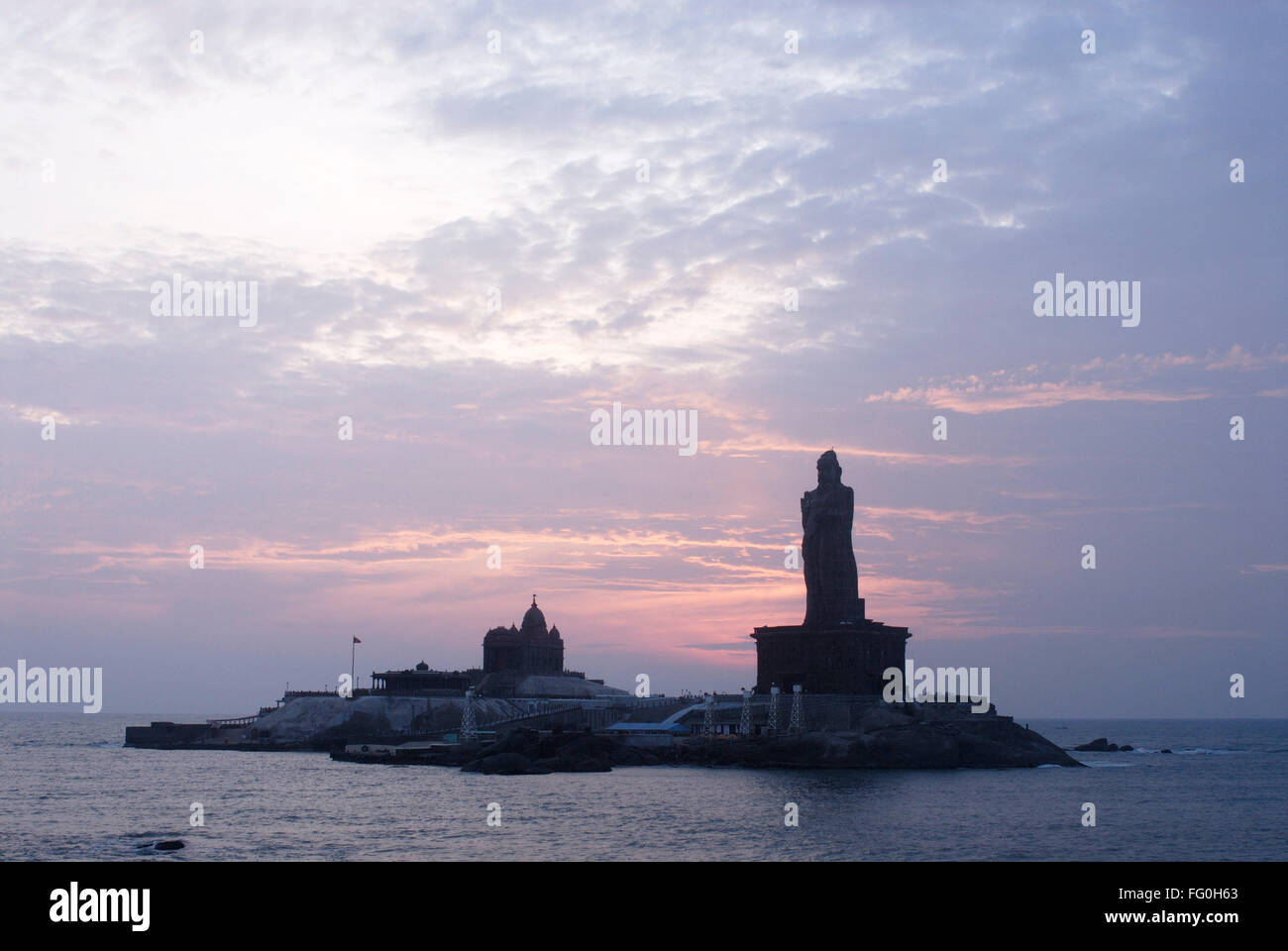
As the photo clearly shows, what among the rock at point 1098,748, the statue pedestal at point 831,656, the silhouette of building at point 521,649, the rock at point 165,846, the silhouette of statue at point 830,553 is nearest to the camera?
the rock at point 165,846

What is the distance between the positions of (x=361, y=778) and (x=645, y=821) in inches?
1536

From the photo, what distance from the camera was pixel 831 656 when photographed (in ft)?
443

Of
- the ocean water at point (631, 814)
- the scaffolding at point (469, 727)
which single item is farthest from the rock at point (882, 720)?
the scaffolding at point (469, 727)

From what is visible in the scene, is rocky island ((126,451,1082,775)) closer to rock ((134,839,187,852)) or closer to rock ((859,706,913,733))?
rock ((859,706,913,733))

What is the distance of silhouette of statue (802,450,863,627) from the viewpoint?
138500mm

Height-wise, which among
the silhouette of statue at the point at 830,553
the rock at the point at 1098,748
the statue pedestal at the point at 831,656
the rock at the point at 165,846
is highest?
the silhouette of statue at the point at 830,553

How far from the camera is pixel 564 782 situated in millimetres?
98438

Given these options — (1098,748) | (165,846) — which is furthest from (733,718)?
(165,846)

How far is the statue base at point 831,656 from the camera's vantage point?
133750 mm

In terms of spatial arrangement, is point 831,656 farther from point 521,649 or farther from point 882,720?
point 521,649

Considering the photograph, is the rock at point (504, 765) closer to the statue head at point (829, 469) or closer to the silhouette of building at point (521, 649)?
the statue head at point (829, 469)
